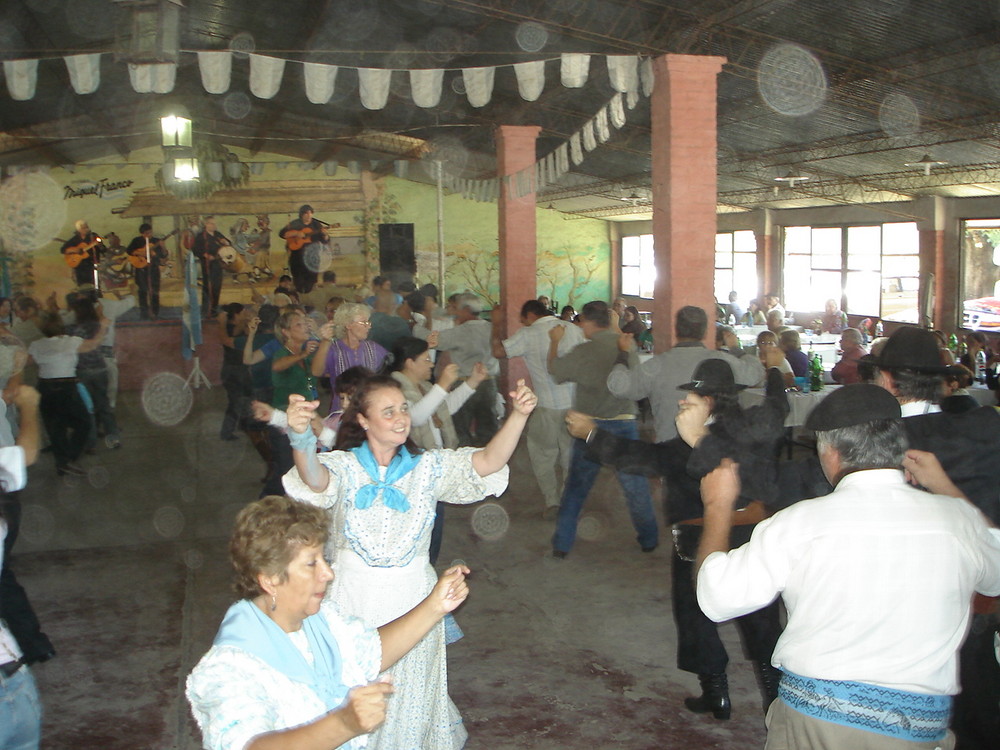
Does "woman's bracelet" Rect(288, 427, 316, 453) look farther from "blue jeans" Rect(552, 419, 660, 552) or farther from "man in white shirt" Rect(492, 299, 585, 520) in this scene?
"man in white shirt" Rect(492, 299, 585, 520)

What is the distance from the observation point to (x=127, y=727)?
3.47 m

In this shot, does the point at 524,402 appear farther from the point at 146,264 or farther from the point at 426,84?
the point at 146,264

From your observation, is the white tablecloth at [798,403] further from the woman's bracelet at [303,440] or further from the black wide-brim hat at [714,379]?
the woman's bracelet at [303,440]

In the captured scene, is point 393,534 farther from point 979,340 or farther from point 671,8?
point 979,340

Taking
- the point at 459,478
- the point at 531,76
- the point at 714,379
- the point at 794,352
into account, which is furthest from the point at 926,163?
the point at 459,478

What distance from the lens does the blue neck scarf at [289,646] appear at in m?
1.64

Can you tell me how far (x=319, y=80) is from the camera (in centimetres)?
764

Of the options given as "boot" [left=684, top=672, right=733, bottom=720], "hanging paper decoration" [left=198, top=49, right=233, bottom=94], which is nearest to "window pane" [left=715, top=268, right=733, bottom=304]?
"hanging paper decoration" [left=198, top=49, right=233, bottom=94]

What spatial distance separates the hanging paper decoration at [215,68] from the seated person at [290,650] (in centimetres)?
624

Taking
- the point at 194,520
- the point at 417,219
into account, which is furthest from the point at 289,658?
the point at 417,219

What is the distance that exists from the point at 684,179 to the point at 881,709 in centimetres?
566

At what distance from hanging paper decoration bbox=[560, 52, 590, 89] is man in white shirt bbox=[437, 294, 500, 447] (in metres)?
1.84

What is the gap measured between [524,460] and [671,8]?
12.0 feet

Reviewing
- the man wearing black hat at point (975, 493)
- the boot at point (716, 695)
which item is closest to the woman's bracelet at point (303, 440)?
the man wearing black hat at point (975, 493)
